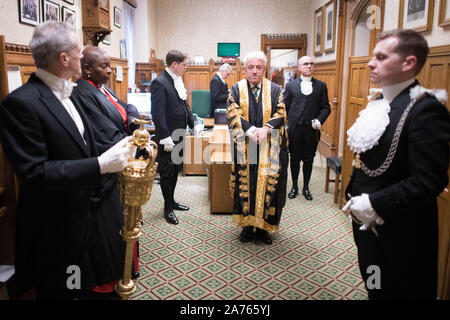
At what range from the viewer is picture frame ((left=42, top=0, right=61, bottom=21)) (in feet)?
11.4

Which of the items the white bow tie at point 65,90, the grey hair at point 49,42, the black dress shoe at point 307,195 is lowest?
the black dress shoe at point 307,195

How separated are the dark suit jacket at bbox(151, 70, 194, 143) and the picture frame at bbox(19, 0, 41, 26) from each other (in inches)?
47.1

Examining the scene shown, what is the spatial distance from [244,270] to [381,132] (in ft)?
5.66

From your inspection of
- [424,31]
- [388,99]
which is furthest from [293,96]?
[388,99]

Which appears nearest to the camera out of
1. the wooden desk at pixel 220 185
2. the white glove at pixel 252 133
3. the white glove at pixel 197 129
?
the white glove at pixel 252 133

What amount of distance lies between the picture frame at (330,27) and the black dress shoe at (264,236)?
4.40 m

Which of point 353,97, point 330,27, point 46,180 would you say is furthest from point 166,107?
point 330,27

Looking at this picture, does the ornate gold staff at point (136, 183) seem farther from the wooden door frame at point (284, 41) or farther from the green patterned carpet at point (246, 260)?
the wooden door frame at point (284, 41)

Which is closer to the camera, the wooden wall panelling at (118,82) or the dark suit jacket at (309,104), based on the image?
the dark suit jacket at (309,104)

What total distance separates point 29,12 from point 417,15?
11.3 ft

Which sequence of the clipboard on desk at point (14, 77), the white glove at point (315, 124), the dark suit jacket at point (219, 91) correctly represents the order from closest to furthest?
the clipboard on desk at point (14, 77) < the white glove at point (315, 124) < the dark suit jacket at point (219, 91)

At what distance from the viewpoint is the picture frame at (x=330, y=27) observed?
21.4 feet

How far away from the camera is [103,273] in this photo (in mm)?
2117

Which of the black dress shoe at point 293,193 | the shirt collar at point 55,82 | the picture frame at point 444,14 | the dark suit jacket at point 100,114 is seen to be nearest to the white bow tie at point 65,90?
the shirt collar at point 55,82
